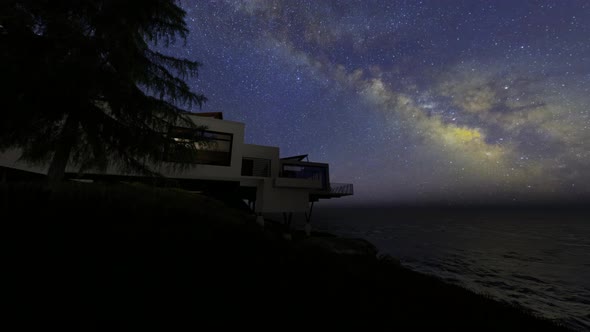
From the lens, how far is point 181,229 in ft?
15.3

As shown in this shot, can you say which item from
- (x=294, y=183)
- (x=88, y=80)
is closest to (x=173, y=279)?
(x=88, y=80)

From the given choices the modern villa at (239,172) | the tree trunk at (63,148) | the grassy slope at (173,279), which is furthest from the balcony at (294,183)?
the grassy slope at (173,279)

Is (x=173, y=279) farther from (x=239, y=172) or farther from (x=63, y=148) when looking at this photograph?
(x=239, y=172)

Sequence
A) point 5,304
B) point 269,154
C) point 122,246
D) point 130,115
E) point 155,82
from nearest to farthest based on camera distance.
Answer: point 5,304, point 122,246, point 130,115, point 155,82, point 269,154

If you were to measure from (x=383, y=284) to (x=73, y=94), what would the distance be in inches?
377

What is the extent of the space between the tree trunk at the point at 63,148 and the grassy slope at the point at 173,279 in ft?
9.59

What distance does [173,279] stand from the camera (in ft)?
9.92

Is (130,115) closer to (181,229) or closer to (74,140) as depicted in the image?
(74,140)

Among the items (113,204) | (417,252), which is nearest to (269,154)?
(113,204)

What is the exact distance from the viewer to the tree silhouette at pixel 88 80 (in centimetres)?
614

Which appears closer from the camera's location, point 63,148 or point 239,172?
point 63,148

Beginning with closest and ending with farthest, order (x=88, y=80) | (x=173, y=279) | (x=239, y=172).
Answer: (x=173, y=279), (x=88, y=80), (x=239, y=172)

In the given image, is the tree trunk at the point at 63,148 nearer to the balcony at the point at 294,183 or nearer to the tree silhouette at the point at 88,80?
the tree silhouette at the point at 88,80

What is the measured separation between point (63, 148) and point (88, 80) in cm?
218
